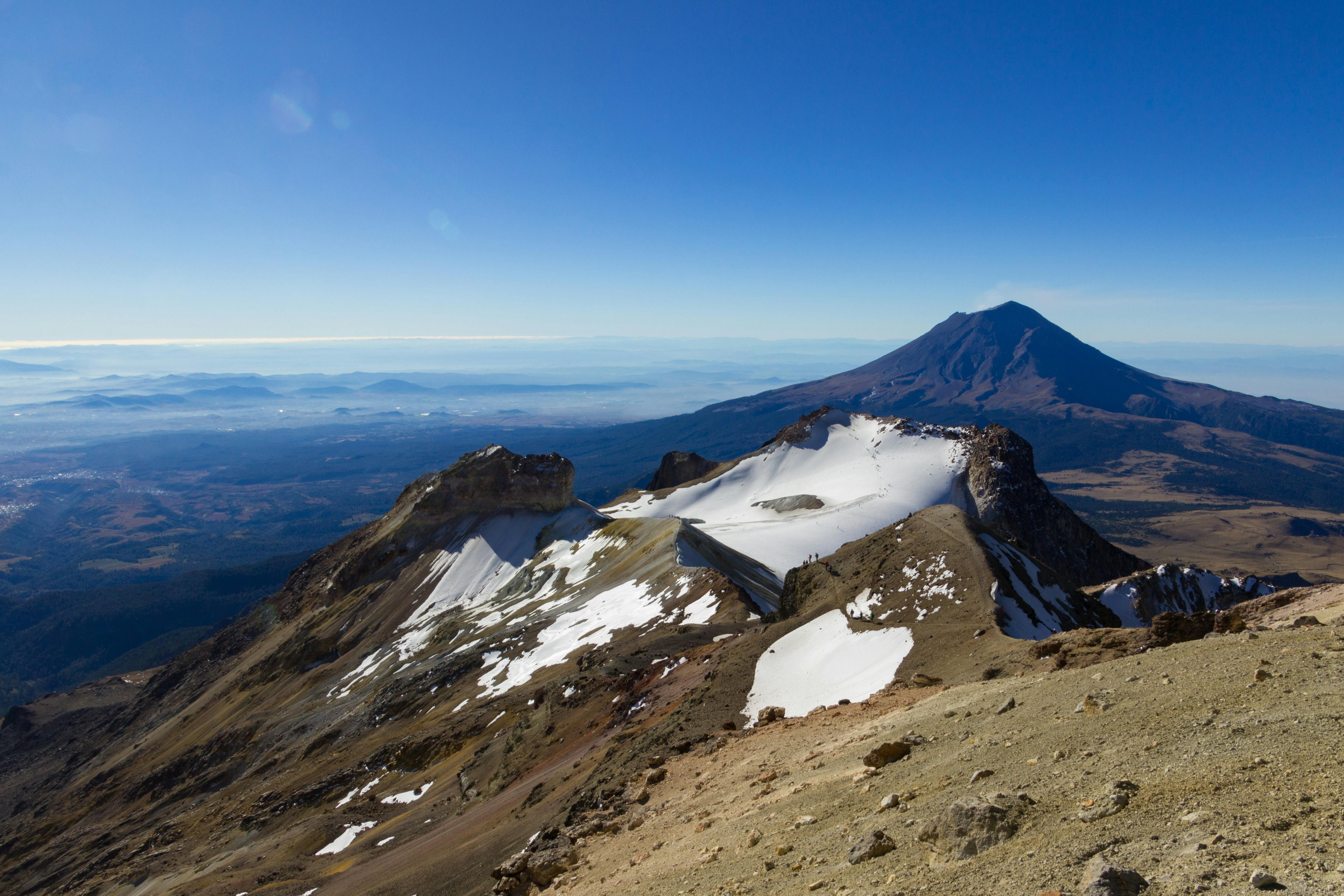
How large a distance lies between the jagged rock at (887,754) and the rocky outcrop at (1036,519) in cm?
5017

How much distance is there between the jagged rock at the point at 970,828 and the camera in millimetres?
7047

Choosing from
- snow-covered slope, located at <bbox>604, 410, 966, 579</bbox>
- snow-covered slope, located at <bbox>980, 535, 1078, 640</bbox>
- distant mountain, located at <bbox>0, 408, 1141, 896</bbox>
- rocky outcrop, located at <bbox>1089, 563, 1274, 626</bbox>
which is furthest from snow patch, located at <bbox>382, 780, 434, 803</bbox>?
rocky outcrop, located at <bbox>1089, 563, 1274, 626</bbox>

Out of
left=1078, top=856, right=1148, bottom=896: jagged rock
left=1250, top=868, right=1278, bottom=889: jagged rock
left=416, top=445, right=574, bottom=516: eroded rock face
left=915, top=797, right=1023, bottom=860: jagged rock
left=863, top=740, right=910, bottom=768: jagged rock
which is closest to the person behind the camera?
left=1250, top=868, right=1278, bottom=889: jagged rock

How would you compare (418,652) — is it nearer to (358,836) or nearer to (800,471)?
(358,836)

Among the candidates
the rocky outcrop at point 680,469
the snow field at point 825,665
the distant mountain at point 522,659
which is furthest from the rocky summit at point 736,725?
the rocky outcrop at point 680,469

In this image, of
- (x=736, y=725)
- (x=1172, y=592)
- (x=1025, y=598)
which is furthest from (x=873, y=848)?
(x=1172, y=592)

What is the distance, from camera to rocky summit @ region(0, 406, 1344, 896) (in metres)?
7.16

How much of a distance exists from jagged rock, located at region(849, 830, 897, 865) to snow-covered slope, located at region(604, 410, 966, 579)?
4276cm

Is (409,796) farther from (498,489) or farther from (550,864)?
(498,489)

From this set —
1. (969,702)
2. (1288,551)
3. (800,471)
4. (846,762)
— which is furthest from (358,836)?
(1288,551)

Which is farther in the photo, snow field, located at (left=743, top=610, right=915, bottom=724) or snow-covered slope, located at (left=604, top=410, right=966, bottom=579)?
snow-covered slope, located at (left=604, top=410, right=966, bottom=579)

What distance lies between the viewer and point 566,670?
112 feet

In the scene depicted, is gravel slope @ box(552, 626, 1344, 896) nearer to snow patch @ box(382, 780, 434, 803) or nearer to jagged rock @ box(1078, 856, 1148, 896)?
jagged rock @ box(1078, 856, 1148, 896)

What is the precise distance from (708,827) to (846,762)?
2.84m
